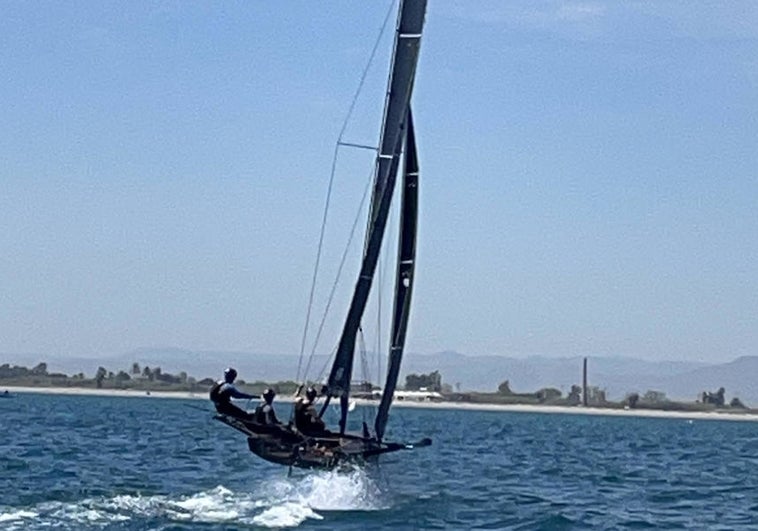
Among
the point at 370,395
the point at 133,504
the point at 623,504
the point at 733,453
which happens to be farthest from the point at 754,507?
the point at 733,453

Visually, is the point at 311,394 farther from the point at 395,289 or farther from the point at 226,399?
the point at 395,289

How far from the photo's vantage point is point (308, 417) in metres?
38.3

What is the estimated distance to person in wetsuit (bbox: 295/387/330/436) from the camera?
38125 millimetres

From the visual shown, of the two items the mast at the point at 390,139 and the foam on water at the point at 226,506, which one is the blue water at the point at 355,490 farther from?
the mast at the point at 390,139

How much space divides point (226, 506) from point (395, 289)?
22.0 feet

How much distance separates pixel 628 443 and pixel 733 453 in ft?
36.5

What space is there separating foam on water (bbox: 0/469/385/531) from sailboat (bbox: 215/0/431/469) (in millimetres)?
1047

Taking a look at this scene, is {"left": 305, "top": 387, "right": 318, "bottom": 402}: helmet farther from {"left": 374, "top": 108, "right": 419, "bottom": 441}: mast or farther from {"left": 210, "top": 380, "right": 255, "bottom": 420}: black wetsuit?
{"left": 374, "top": 108, "right": 419, "bottom": 441}: mast

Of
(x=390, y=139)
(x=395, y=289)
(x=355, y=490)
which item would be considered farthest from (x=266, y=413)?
(x=390, y=139)

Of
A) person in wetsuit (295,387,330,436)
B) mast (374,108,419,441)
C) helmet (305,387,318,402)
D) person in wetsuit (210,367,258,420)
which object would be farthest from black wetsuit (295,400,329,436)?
mast (374,108,419,441)

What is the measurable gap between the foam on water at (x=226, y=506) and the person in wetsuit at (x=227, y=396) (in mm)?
2113

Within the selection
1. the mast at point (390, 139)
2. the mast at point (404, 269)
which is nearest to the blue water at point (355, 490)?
the mast at point (404, 269)

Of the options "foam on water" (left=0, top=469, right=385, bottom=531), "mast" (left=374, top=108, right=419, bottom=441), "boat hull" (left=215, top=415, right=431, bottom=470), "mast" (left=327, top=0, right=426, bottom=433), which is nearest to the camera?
"foam on water" (left=0, top=469, right=385, bottom=531)

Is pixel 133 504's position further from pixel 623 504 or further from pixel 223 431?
pixel 223 431
